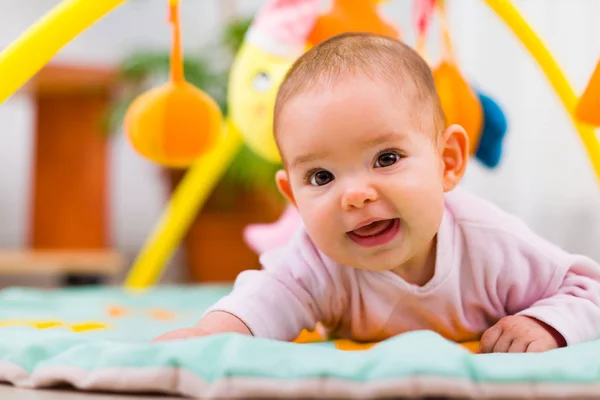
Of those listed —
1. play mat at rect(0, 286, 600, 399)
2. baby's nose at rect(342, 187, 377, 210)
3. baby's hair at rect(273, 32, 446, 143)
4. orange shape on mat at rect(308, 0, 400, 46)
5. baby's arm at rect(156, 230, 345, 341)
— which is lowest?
play mat at rect(0, 286, 600, 399)

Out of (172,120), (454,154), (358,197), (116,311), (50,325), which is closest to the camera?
(358,197)

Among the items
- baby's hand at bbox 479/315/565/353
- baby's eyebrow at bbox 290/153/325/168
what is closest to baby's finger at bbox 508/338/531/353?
baby's hand at bbox 479/315/565/353

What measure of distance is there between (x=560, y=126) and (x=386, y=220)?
1.33m

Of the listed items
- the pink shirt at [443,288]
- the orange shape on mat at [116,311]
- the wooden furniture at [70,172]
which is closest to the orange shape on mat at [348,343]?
the pink shirt at [443,288]

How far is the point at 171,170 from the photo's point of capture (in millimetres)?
2139

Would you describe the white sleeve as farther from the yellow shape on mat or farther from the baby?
the yellow shape on mat

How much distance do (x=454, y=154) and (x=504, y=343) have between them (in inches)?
7.1

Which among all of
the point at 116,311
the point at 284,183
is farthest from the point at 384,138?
the point at 116,311

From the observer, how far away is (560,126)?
5.93 feet

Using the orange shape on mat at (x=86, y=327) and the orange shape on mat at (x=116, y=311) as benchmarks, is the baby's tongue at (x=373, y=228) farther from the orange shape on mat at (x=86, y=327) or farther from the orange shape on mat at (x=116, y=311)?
the orange shape on mat at (x=116, y=311)

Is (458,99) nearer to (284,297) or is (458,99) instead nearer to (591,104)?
(591,104)

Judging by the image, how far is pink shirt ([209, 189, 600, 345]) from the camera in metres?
0.69

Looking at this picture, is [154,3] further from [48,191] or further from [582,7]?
[582,7]

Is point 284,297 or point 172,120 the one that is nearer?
point 284,297
